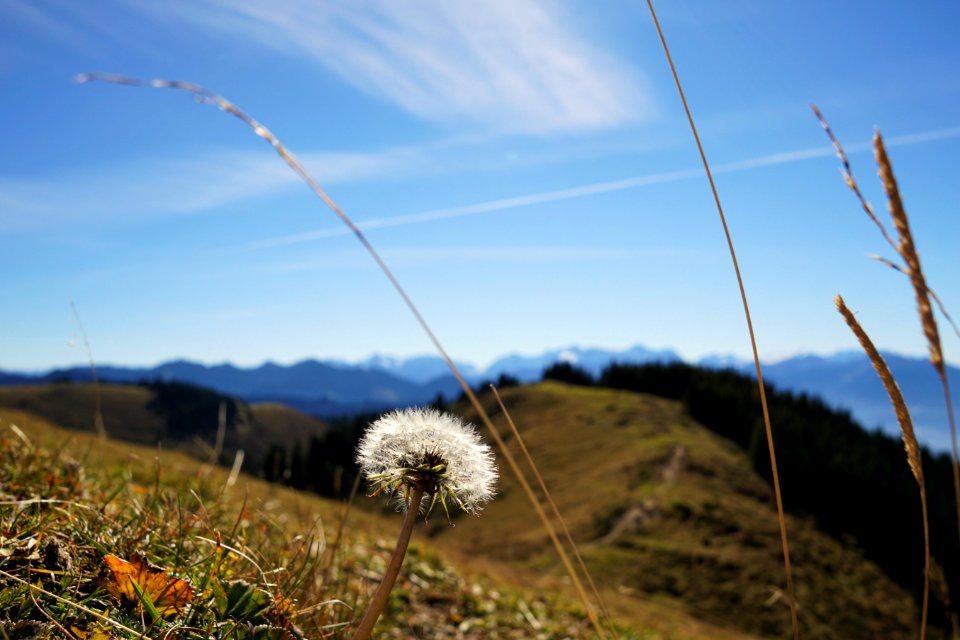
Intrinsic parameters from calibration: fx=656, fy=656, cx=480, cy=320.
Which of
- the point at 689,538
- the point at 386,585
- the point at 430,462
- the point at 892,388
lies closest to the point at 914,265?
the point at 892,388

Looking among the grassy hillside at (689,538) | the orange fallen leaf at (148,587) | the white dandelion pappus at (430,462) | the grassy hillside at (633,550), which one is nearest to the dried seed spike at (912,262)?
the white dandelion pappus at (430,462)

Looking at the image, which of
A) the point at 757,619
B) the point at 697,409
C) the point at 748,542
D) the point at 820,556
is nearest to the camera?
the point at 757,619

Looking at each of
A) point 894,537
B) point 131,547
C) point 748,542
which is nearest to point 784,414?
point 894,537

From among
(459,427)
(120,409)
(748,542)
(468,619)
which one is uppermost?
(459,427)

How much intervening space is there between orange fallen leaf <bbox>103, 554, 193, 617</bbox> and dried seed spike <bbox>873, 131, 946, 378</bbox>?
Result: 198cm

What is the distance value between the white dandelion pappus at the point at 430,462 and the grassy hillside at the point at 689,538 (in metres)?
11.8

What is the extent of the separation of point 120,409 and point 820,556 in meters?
198

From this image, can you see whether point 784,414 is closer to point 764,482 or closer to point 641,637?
point 764,482

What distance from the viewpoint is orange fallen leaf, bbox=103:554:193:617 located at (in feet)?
5.91

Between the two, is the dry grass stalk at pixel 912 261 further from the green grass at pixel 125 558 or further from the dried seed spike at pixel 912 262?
the green grass at pixel 125 558

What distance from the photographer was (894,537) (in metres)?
37.8

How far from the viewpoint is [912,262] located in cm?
138

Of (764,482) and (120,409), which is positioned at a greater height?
(764,482)

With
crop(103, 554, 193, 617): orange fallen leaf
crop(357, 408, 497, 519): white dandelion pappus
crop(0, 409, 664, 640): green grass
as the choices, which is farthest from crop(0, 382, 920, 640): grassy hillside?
crop(357, 408, 497, 519): white dandelion pappus
